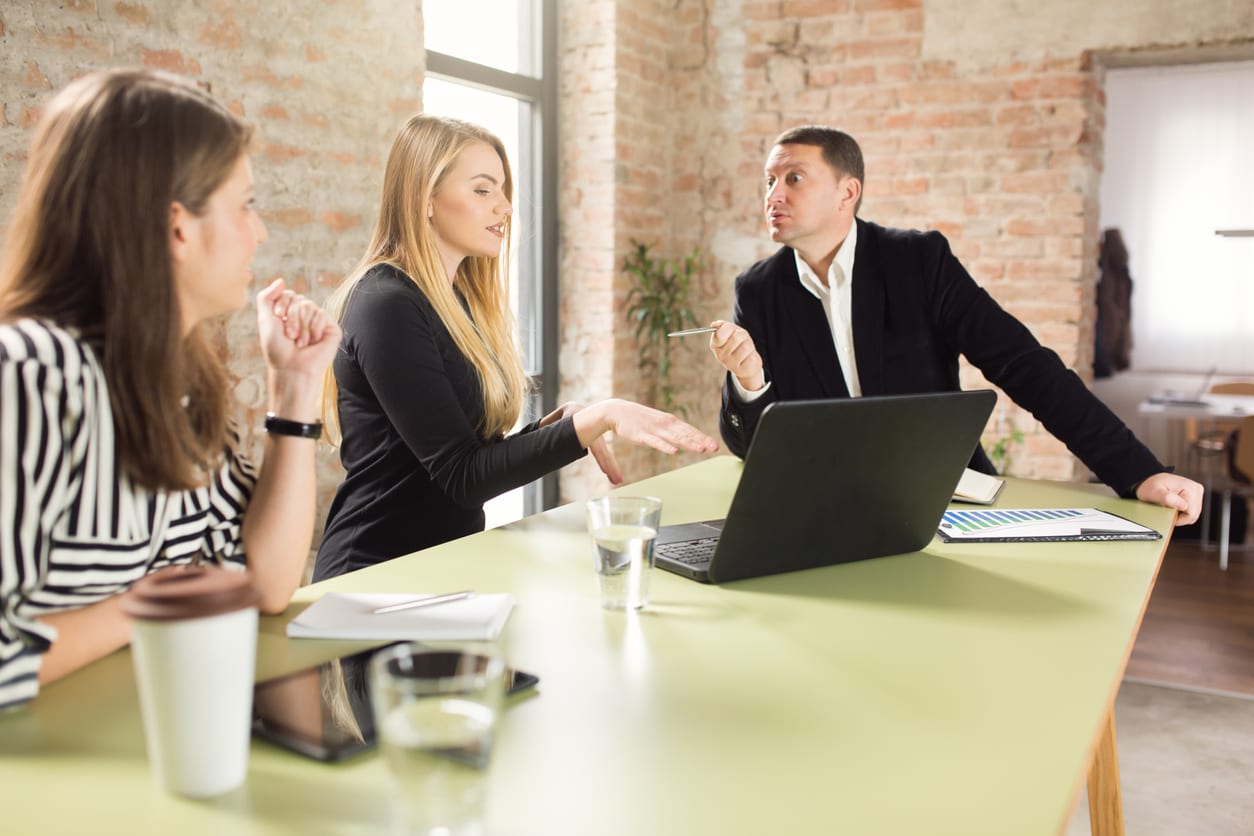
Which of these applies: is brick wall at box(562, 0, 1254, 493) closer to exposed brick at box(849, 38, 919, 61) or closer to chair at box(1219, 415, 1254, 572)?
exposed brick at box(849, 38, 919, 61)

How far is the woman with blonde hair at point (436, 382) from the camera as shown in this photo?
70.6 inches

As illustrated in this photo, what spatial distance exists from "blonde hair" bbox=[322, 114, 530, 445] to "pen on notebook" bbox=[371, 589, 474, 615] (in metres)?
0.81

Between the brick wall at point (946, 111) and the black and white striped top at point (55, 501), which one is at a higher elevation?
the brick wall at point (946, 111)

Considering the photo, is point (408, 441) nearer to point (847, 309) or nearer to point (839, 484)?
point (839, 484)

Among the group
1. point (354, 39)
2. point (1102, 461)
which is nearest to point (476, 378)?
point (1102, 461)

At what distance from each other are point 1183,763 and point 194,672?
2615 millimetres

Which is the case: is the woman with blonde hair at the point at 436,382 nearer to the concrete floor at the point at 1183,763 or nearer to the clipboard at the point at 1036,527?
Result: the clipboard at the point at 1036,527

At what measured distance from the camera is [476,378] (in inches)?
79.9

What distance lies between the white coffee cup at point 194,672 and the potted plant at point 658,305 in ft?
12.5

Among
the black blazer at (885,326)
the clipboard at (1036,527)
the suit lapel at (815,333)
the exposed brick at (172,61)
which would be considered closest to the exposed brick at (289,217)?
the exposed brick at (172,61)

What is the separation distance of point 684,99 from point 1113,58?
1.71 m

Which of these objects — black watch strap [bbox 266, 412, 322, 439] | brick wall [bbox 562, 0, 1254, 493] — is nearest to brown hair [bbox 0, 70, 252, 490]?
black watch strap [bbox 266, 412, 322, 439]

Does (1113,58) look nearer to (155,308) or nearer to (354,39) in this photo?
(354,39)

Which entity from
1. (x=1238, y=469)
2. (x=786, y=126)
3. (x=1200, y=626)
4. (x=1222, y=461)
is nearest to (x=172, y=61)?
(x=786, y=126)
